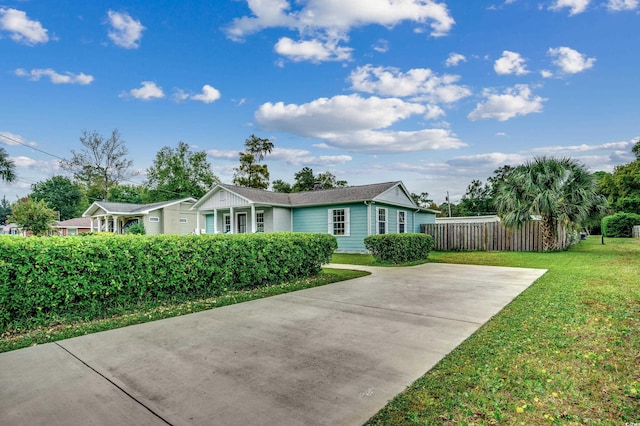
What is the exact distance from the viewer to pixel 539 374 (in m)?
2.91

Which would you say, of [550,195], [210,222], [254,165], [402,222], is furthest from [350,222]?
[254,165]

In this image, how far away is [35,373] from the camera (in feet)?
10.1

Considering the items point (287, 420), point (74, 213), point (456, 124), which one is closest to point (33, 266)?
point (287, 420)

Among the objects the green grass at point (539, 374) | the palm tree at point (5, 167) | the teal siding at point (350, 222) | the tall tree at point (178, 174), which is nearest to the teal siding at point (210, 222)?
the teal siding at point (350, 222)

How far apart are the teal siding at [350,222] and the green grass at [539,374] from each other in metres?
10.8

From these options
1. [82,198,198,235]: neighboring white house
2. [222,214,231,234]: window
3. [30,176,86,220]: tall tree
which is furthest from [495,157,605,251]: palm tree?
[30,176,86,220]: tall tree

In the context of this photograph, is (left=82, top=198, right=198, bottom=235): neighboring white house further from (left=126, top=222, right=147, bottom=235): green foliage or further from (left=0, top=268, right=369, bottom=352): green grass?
(left=0, top=268, right=369, bottom=352): green grass

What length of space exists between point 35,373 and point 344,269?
27.9 ft

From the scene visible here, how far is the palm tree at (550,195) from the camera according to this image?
14.8 metres

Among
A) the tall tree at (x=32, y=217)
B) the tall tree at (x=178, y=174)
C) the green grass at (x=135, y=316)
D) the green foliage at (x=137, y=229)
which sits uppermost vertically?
the tall tree at (x=178, y=174)

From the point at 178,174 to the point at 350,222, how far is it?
34073 mm

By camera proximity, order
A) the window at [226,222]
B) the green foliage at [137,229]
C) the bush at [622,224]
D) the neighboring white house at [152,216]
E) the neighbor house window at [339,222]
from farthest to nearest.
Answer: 1. the bush at [622,224]
2. the neighboring white house at [152,216]
3. the green foliage at [137,229]
4. the window at [226,222]
5. the neighbor house window at [339,222]

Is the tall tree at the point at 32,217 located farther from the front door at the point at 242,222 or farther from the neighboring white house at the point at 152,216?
the front door at the point at 242,222

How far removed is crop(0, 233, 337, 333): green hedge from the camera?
4371 millimetres
